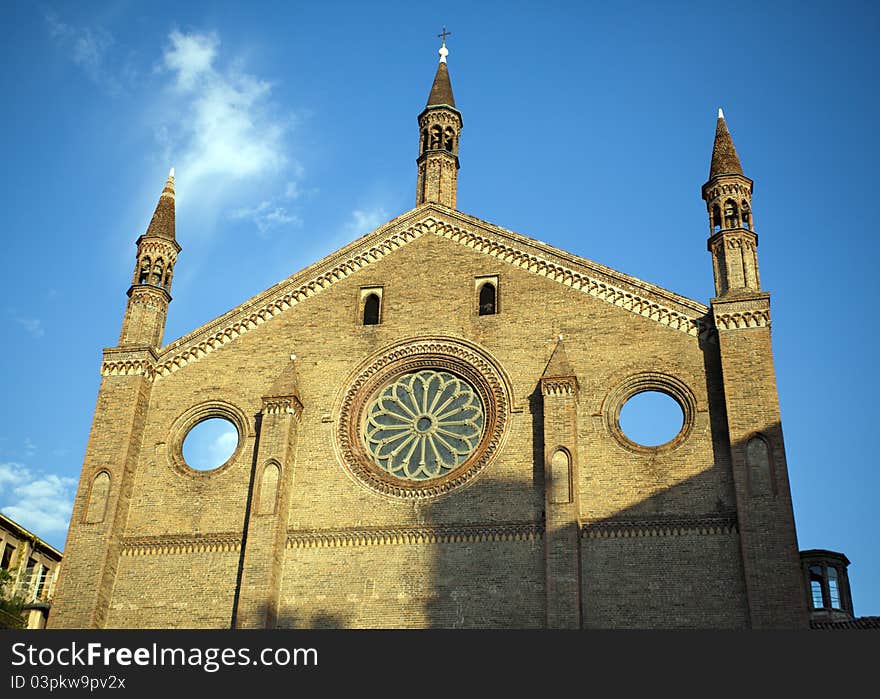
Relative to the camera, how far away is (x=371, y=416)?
31.8m

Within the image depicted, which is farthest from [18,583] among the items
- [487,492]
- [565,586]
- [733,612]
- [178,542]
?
[733,612]

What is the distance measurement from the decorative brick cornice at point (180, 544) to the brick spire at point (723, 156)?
17.1 m

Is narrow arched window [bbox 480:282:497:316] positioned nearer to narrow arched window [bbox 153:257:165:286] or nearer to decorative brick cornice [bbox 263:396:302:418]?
decorative brick cornice [bbox 263:396:302:418]

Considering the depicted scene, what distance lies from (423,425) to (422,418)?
214mm

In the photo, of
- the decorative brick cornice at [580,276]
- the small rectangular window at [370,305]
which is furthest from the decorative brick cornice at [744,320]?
the small rectangular window at [370,305]

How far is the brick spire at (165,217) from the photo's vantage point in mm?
35469

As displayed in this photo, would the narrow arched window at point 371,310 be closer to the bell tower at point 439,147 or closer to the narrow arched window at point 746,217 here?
the bell tower at point 439,147

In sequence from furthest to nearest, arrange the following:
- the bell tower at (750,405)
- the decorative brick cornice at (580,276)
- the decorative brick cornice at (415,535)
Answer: the decorative brick cornice at (580,276) < the decorative brick cornice at (415,535) < the bell tower at (750,405)

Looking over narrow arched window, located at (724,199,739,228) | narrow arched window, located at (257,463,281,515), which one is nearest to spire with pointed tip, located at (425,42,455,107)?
narrow arched window, located at (724,199,739,228)

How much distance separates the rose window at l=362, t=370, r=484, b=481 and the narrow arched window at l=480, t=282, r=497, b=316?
2.24 metres

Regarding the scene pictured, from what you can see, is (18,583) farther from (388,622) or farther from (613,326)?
(613,326)

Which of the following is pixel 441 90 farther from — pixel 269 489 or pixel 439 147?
pixel 269 489

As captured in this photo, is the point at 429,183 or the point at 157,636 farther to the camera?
the point at 429,183

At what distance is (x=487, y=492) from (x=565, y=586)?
3465 millimetres
